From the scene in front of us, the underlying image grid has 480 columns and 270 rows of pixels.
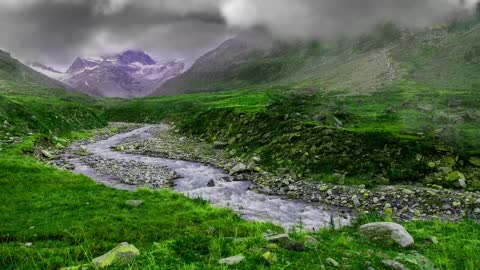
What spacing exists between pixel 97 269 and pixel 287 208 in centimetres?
2117

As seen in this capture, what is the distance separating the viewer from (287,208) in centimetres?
2977

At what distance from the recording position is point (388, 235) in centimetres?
1405

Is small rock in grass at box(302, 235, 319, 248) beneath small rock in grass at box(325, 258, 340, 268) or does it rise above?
beneath

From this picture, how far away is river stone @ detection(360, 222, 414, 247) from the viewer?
13820mm

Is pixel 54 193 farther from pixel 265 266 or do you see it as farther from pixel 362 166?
pixel 362 166

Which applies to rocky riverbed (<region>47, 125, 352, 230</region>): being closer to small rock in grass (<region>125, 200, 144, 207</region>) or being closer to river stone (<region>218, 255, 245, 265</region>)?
small rock in grass (<region>125, 200, 144, 207</region>)

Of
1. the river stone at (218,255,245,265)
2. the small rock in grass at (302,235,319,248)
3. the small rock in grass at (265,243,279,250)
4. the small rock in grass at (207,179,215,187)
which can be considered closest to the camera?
the river stone at (218,255,245,265)

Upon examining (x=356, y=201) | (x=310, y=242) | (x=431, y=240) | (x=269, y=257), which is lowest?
(x=356, y=201)

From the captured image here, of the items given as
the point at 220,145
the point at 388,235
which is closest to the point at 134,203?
the point at 388,235

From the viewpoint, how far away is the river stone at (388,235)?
1382 cm

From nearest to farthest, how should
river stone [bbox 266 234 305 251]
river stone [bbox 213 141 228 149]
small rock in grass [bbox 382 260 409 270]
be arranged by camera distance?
small rock in grass [bbox 382 260 409 270] → river stone [bbox 266 234 305 251] → river stone [bbox 213 141 228 149]

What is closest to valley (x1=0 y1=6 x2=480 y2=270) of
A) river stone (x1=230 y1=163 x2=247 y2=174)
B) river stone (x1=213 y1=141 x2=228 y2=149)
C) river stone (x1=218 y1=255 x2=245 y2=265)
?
river stone (x1=218 y1=255 x2=245 y2=265)

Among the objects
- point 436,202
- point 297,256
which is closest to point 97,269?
point 297,256

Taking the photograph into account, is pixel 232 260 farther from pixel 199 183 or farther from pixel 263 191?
pixel 199 183
